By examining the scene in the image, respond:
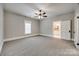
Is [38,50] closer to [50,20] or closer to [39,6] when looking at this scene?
[39,6]

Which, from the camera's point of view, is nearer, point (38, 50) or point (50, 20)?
point (38, 50)

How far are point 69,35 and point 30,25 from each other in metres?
1.68

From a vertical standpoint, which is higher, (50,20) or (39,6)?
(39,6)

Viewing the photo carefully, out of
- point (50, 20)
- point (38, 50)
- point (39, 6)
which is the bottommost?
point (38, 50)

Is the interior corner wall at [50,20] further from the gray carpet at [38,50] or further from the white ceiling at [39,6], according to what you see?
the gray carpet at [38,50]

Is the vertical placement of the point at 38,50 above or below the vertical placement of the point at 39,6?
below

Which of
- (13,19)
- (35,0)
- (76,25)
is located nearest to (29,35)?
(13,19)

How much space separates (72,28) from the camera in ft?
8.12

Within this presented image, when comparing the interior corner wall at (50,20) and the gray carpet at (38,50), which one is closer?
the gray carpet at (38,50)

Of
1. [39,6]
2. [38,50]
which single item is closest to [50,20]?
[39,6]

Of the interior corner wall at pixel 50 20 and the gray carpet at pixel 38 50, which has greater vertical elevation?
the interior corner wall at pixel 50 20

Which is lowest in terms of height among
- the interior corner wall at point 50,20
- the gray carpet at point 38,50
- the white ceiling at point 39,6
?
the gray carpet at point 38,50

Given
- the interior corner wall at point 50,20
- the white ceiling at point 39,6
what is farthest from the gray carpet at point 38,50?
the white ceiling at point 39,6

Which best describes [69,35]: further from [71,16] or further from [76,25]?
[71,16]
